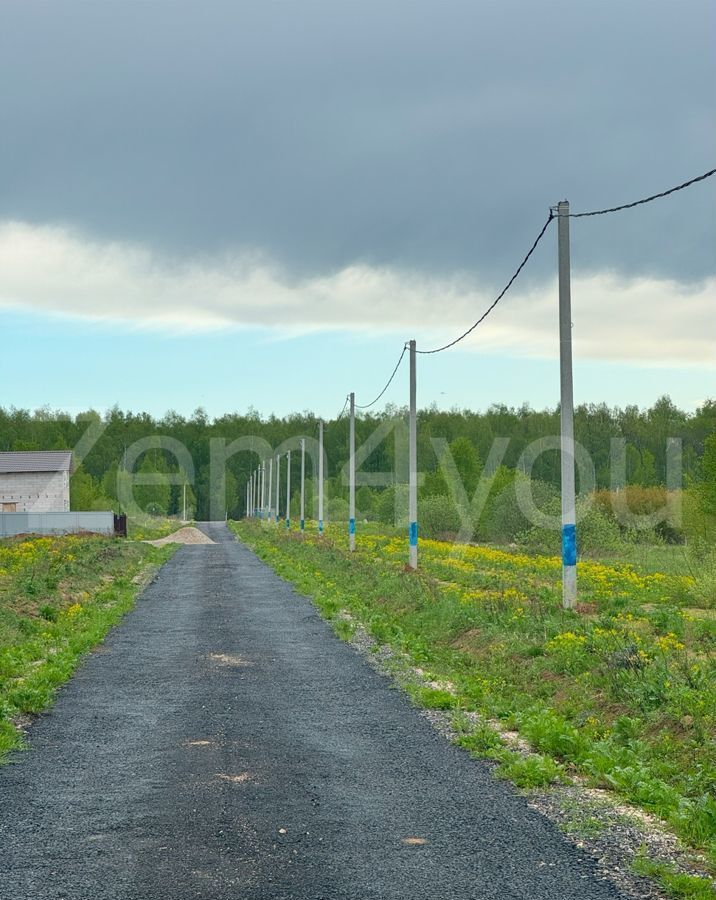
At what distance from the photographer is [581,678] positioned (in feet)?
39.9

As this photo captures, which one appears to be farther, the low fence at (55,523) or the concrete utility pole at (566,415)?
the low fence at (55,523)

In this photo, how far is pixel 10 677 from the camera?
545 inches

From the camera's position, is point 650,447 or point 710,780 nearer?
point 710,780

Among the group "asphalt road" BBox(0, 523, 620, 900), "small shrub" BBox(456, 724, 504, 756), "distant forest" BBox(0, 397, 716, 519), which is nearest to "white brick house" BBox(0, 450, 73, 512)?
"distant forest" BBox(0, 397, 716, 519)

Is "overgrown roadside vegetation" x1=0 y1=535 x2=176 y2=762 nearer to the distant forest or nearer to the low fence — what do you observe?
the low fence

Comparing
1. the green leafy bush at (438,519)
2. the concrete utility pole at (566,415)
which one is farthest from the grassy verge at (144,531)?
the concrete utility pole at (566,415)

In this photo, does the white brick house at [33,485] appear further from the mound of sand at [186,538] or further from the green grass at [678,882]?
the green grass at [678,882]

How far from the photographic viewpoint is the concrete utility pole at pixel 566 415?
59.1ft

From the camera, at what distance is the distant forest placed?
108188mm

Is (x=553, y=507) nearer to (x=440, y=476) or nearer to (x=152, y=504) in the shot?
(x=440, y=476)

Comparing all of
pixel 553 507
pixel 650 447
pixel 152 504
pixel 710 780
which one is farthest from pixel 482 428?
pixel 710 780

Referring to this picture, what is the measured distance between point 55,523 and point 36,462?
30.7 ft

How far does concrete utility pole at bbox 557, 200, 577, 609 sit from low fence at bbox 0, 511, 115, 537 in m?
47.4

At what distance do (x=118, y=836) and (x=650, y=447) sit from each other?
112 meters
